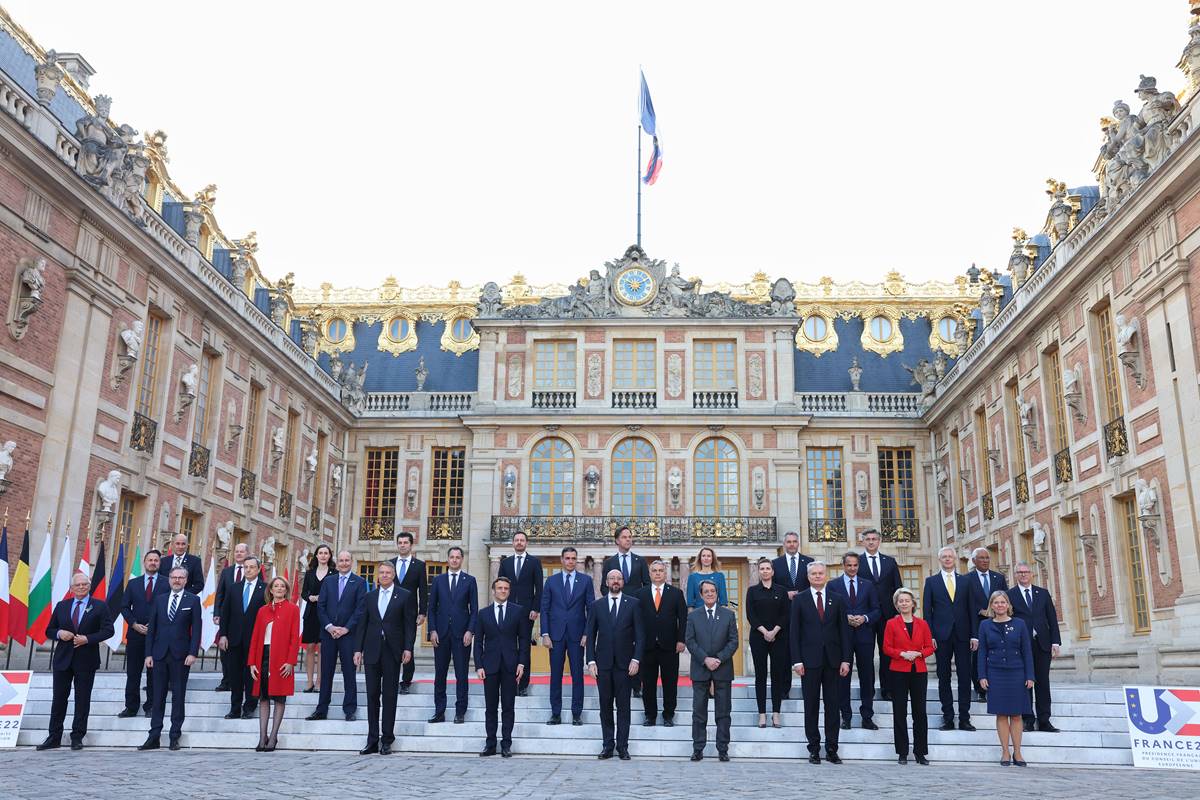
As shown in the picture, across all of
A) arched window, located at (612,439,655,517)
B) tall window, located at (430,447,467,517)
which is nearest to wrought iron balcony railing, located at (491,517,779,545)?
arched window, located at (612,439,655,517)

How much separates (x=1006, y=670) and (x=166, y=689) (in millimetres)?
7231

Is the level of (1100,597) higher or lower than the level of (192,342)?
lower

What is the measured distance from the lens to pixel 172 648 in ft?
29.8

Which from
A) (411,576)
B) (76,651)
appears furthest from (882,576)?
(76,651)

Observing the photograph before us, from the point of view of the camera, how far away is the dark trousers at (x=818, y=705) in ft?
28.3

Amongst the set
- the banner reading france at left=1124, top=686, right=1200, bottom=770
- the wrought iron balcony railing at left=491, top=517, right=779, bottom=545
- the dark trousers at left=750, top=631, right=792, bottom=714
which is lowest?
the banner reading france at left=1124, top=686, right=1200, bottom=770

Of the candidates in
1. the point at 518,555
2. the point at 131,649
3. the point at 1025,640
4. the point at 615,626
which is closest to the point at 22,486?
the point at 131,649

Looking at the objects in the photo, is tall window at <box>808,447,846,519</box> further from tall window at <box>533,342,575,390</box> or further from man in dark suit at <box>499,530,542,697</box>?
man in dark suit at <box>499,530,542,697</box>

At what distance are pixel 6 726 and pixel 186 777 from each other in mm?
3157

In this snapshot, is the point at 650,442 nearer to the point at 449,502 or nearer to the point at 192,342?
the point at 449,502

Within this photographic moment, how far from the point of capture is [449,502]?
25.6 meters

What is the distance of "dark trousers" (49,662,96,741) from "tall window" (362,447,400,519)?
55.2 feet

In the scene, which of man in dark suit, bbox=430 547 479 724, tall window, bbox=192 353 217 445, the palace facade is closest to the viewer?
man in dark suit, bbox=430 547 479 724

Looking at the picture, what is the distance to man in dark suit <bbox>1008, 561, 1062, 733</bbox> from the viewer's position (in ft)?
31.1
